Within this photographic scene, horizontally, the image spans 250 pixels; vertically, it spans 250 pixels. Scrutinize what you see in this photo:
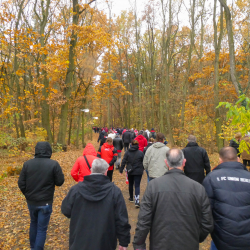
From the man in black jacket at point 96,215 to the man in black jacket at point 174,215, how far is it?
11.7 inches

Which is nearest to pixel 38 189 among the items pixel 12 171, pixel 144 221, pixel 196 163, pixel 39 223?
pixel 39 223

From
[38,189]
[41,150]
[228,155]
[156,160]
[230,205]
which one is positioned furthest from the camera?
[156,160]

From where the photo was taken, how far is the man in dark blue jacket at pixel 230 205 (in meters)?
2.24

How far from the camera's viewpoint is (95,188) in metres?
2.36

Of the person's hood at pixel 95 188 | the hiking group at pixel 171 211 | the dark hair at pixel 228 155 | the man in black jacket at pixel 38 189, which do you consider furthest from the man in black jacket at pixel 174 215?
the man in black jacket at pixel 38 189

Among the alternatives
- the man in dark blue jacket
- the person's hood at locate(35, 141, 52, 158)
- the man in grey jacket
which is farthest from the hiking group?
the man in grey jacket

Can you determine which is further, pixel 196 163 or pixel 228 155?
pixel 196 163

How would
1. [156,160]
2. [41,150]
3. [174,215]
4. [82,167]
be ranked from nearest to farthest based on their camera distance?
[174,215] < [41,150] < [82,167] < [156,160]

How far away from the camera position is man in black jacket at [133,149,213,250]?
2.16 metres

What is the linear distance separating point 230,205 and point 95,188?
1.61m

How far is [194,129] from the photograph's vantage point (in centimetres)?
1489

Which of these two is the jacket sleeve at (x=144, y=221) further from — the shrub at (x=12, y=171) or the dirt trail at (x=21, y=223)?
the shrub at (x=12, y=171)

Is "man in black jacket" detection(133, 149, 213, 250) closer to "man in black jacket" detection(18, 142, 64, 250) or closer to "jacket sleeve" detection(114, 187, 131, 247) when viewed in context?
"jacket sleeve" detection(114, 187, 131, 247)

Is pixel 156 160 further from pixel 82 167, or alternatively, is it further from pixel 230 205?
pixel 230 205
